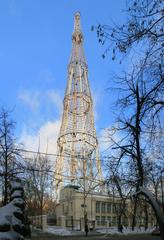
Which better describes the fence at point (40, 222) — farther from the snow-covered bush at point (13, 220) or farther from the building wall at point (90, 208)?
the snow-covered bush at point (13, 220)

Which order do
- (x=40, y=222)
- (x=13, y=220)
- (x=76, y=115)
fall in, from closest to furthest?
(x=13, y=220) → (x=40, y=222) → (x=76, y=115)

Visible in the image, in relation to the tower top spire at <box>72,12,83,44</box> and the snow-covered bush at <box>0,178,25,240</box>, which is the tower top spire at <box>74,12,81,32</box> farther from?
the snow-covered bush at <box>0,178,25,240</box>

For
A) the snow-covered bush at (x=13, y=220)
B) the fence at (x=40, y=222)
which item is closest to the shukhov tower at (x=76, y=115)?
the fence at (x=40, y=222)

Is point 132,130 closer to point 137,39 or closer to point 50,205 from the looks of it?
point 137,39

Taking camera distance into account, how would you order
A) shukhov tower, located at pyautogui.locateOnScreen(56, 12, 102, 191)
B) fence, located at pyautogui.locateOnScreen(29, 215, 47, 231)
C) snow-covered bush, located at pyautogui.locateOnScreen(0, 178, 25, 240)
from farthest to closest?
shukhov tower, located at pyautogui.locateOnScreen(56, 12, 102, 191) → fence, located at pyautogui.locateOnScreen(29, 215, 47, 231) → snow-covered bush, located at pyautogui.locateOnScreen(0, 178, 25, 240)

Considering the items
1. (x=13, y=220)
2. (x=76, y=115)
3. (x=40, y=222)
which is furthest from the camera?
(x=76, y=115)

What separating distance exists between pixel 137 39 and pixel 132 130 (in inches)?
506

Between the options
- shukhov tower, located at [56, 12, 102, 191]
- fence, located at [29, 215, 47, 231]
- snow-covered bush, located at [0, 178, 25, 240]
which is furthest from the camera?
shukhov tower, located at [56, 12, 102, 191]

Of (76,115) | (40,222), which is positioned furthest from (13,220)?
(76,115)

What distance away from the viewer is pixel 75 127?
3169 inches

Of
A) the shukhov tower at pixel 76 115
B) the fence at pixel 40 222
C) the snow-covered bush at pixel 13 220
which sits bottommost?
the fence at pixel 40 222

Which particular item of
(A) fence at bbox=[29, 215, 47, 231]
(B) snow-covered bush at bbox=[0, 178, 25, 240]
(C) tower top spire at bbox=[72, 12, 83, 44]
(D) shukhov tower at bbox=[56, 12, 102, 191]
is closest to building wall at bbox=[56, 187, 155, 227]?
(D) shukhov tower at bbox=[56, 12, 102, 191]

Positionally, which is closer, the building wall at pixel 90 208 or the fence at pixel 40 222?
the fence at pixel 40 222

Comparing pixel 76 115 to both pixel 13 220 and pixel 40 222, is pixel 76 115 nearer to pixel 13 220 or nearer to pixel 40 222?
pixel 40 222
